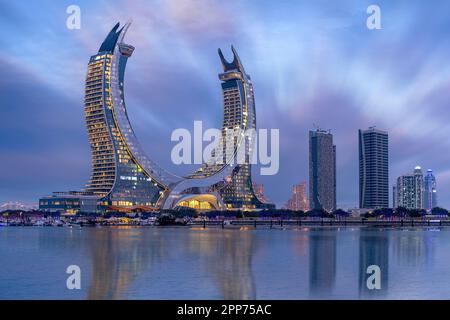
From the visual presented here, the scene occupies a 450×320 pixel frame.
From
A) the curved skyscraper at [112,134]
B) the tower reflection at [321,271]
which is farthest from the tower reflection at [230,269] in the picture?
the curved skyscraper at [112,134]

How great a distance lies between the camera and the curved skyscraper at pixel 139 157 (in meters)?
152

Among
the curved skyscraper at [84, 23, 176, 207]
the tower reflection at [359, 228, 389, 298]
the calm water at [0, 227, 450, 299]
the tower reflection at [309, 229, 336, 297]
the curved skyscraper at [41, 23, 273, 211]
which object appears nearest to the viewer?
the calm water at [0, 227, 450, 299]

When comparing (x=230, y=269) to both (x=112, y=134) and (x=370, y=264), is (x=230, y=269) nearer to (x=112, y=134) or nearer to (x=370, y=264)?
(x=370, y=264)

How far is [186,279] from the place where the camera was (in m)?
32.5

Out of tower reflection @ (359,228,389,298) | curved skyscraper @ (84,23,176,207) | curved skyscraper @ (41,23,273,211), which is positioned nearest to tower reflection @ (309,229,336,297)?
tower reflection @ (359,228,389,298)

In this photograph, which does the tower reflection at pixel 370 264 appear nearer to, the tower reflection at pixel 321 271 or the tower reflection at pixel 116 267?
the tower reflection at pixel 321 271

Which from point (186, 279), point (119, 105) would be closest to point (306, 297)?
point (186, 279)

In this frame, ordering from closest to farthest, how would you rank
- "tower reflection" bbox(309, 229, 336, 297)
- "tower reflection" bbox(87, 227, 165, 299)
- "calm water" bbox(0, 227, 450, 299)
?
"calm water" bbox(0, 227, 450, 299)
"tower reflection" bbox(87, 227, 165, 299)
"tower reflection" bbox(309, 229, 336, 297)

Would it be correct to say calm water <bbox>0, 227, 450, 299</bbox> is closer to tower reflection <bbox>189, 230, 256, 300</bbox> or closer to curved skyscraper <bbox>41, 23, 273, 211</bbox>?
tower reflection <bbox>189, 230, 256, 300</bbox>

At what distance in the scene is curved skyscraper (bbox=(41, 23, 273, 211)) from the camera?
152 m

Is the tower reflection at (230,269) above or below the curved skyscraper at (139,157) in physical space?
below

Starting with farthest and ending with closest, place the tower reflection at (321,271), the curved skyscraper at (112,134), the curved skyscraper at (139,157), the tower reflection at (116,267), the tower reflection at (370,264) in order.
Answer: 1. the curved skyscraper at (139,157)
2. the curved skyscraper at (112,134)
3. the tower reflection at (321,271)
4. the tower reflection at (370,264)
5. the tower reflection at (116,267)
